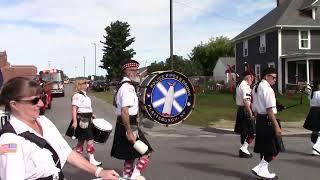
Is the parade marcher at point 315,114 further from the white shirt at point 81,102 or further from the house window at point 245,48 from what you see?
the house window at point 245,48

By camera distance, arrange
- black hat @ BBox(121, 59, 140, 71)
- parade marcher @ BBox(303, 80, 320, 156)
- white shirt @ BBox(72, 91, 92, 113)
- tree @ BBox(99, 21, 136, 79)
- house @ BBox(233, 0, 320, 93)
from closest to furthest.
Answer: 1. black hat @ BBox(121, 59, 140, 71)
2. white shirt @ BBox(72, 91, 92, 113)
3. parade marcher @ BBox(303, 80, 320, 156)
4. house @ BBox(233, 0, 320, 93)
5. tree @ BBox(99, 21, 136, 79)

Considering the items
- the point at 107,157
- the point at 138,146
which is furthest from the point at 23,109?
the point at 107,157

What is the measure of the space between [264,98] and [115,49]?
64.8m

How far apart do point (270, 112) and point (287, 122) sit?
1170cm

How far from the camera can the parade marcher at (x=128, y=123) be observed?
726cm

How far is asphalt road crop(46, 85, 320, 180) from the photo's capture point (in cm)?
931

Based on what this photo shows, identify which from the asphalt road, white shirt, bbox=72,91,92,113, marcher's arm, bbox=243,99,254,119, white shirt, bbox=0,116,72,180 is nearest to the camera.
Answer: white shirt, bbox=0,116,72,180

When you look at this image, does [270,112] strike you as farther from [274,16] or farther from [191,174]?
[274,16]

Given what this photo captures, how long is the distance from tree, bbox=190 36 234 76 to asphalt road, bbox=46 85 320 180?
69344 millimetres

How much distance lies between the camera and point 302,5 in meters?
43.7

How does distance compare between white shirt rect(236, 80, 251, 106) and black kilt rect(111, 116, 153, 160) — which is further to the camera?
white shirt rect(236, 80, 251, 106)

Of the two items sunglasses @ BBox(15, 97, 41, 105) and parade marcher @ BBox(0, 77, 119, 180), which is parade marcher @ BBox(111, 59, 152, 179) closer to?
parade marcher @ BBox(0, 77, 119, 180)

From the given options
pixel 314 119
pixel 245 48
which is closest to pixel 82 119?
pixel 314 119

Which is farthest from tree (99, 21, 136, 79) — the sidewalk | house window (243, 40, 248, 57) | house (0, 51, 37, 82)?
the sidewalk
